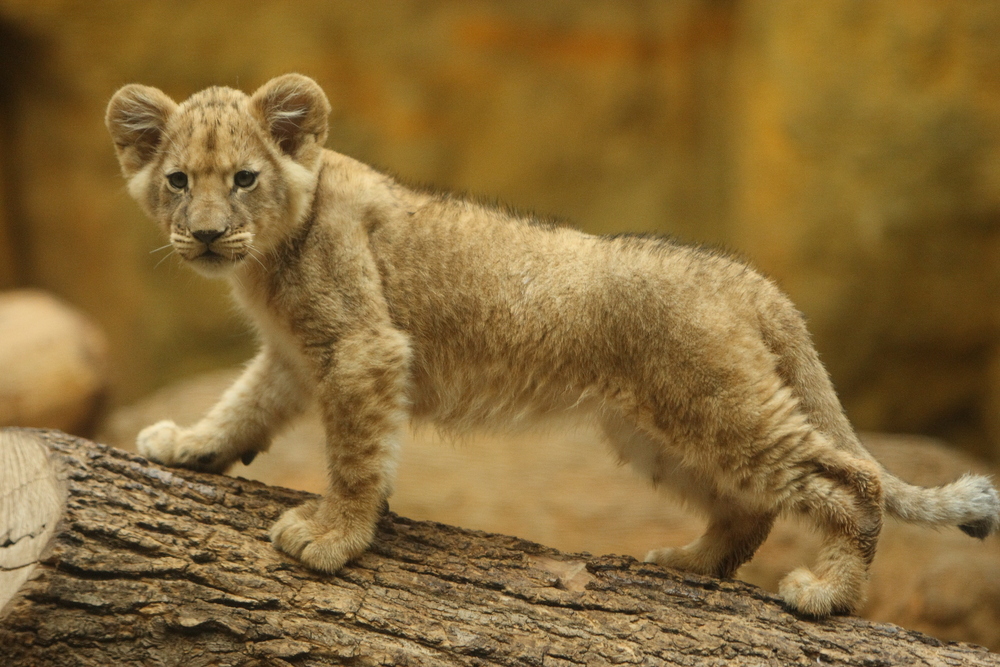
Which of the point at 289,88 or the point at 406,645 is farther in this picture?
the point at 289,88

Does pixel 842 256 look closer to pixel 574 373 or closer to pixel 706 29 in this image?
pixel 706 29

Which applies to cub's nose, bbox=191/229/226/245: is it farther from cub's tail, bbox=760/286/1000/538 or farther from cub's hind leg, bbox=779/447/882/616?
cub's hind leg, bbox=779/447/882/616

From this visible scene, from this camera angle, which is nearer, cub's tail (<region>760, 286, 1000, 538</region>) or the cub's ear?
the cub's ear

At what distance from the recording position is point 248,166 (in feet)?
15.0

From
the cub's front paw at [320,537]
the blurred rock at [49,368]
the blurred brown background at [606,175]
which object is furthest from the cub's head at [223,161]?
the blurred rock at [49,368]

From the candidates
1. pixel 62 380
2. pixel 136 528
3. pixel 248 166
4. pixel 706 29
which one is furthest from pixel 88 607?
pixel 706 29

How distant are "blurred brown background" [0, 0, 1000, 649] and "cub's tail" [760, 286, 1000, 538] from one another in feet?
10.4

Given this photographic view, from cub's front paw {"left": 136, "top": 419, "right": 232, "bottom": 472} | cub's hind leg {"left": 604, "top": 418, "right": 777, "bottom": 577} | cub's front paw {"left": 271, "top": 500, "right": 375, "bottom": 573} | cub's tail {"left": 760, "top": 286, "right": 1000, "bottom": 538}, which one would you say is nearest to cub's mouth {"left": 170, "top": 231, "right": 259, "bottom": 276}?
cub's front paw {"left": 136, "top": 419, "right": 232, "bottom": 472}

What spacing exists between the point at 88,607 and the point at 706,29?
33.6 ft

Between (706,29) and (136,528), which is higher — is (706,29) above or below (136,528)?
above

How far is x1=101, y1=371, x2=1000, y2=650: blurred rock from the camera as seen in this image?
7.82 metres

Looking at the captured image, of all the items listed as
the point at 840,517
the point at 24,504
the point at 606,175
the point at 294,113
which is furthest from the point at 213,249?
the point at 606,175

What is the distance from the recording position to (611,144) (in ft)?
39.1

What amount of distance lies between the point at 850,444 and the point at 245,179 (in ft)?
11.4
